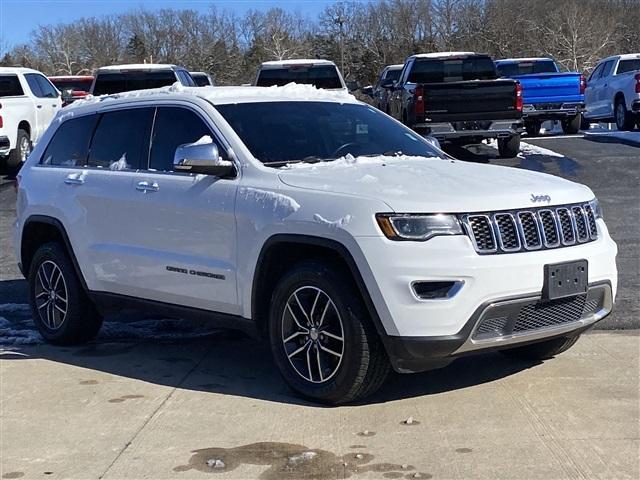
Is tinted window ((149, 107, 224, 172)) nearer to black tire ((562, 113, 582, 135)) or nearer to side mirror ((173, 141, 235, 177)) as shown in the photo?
side mirror ((173, 141, 235, 177))

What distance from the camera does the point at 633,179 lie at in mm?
13312

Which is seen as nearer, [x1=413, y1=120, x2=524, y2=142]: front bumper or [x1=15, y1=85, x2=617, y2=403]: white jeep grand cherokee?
[x1=15, y1=85, x2=617, y2=403]: white jeep grand cherokee

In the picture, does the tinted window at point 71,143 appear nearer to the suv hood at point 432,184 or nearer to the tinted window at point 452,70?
the suv hood at point 432,184

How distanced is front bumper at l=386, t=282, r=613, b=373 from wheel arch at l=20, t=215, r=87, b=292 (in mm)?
2840

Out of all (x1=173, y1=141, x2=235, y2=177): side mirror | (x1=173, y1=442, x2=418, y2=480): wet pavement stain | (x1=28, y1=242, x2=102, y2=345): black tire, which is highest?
(x1=173, y1=141, x2=235, y2=177): side mirror

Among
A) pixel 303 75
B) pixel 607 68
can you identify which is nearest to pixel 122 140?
pixel 303 75

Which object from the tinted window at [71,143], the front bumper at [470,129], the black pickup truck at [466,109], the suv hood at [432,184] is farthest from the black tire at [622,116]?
the tinted window at [71,143]

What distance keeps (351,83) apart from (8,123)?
285 inches

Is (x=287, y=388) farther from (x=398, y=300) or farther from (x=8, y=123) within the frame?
(x=8, y=123)

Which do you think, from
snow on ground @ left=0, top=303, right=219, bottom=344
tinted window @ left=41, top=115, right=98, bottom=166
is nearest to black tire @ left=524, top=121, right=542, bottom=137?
snow on ground @ left=0, top=303, right=219, bottom=344

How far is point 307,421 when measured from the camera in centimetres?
505

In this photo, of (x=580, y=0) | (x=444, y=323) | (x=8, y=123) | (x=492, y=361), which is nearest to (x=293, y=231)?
(x=444, y=323)

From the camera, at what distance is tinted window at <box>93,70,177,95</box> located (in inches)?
712

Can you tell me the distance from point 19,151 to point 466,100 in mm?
8349
